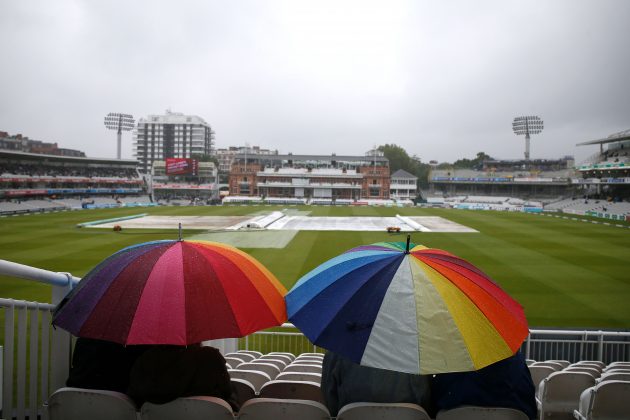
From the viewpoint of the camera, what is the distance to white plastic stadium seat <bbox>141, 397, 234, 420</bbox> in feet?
10.0

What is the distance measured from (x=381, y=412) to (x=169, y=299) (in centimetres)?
164

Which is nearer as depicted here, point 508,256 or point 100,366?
point 100,366

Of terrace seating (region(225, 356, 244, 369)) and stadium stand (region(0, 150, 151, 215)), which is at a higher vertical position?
stadium stand (region(0, 150, 151, 215))

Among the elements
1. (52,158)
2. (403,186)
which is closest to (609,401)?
(52,158)

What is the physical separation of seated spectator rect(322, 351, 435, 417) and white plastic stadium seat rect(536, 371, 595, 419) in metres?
1.90

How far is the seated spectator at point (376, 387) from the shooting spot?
3.26 metres

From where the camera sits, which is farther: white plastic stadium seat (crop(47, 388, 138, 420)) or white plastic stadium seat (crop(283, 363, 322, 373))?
white plastic stadium seat (crop(283, 363, 322, 373))

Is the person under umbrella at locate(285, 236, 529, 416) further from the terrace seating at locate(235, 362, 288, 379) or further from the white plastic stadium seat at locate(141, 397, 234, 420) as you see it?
the terrace seating at locate(235, 362, 288, 379)

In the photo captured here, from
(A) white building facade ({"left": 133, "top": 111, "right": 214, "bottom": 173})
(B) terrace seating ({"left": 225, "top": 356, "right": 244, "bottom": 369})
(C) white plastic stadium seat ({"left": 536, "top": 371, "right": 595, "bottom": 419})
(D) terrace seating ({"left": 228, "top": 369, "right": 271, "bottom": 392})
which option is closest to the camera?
(D) terrace seating ({"left": 228, "top": 369, "right": 271, "bottom": 392})

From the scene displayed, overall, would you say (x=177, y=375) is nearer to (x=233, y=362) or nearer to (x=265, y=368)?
(x=265, y=368)

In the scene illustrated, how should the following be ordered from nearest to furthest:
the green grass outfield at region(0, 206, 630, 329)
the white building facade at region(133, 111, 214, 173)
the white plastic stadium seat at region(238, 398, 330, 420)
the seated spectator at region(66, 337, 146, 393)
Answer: the white plastic stadium seat at region(238, 398, 330, 420), the seated spectator at region(66, 337, 146, 393), the green grass outfield at region(0, 206, 630, 329), the white building facade at region(133, 111, 214, 173)

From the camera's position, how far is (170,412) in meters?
3.08

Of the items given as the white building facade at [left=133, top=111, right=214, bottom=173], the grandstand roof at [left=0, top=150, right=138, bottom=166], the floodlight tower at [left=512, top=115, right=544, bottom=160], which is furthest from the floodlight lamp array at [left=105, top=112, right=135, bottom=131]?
the floodlight tower at [left=512, top=115, right=544, bottom=160]

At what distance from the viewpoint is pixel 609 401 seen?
12.8 ft
